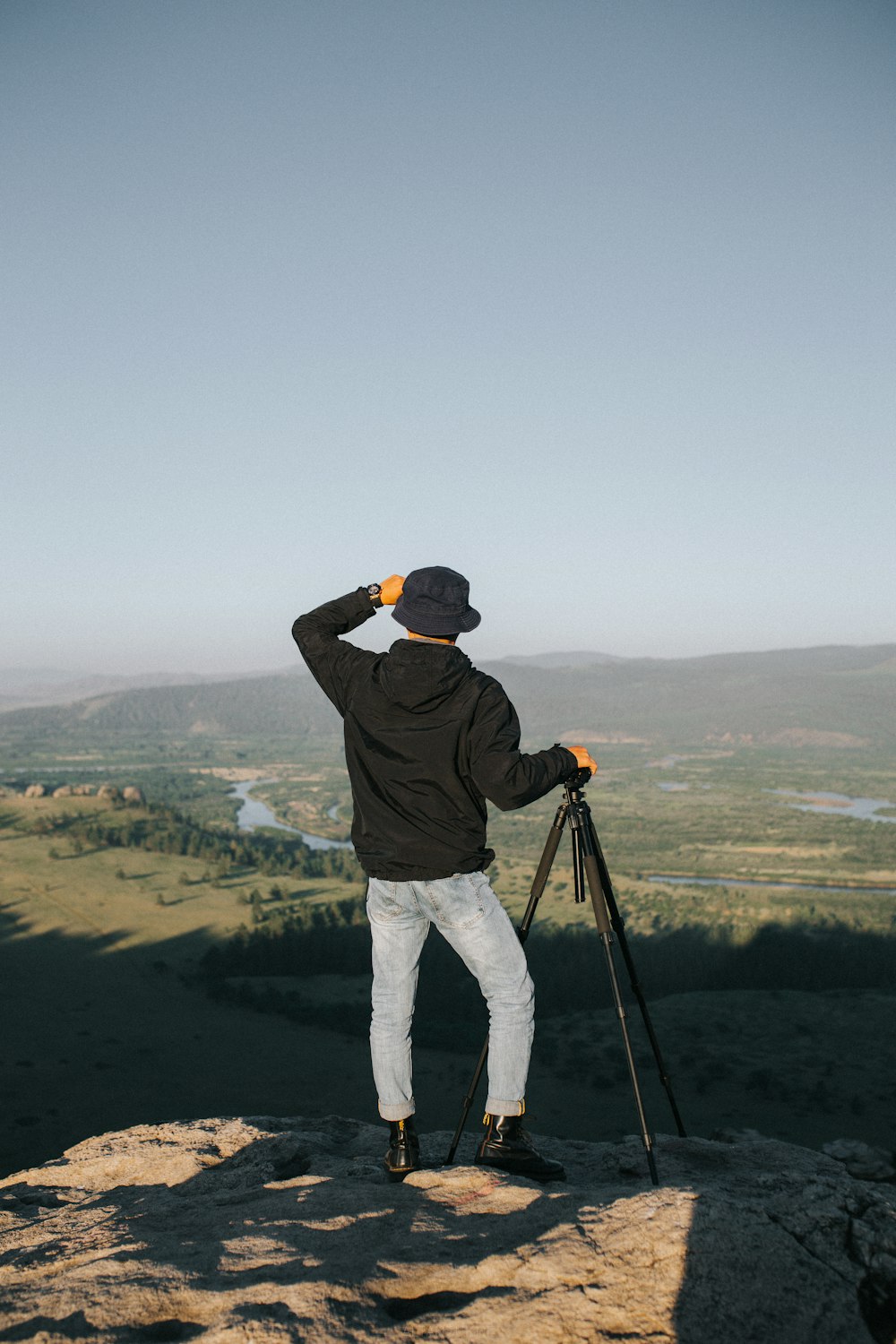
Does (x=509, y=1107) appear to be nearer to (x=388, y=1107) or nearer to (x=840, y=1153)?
(x=388, y=1107)

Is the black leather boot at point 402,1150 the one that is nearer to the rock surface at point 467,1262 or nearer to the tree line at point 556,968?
the rock surface at point 467,1262

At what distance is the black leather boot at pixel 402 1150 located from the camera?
13.9 ft

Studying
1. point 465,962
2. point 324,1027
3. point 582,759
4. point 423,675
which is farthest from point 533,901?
point 324,1027

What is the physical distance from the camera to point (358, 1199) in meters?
3.79

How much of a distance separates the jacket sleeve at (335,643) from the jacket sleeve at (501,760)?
2.35ft

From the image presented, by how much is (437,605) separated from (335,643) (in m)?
0.70

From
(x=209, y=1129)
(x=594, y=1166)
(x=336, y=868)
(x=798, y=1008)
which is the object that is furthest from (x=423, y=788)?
(x=336, y=868)

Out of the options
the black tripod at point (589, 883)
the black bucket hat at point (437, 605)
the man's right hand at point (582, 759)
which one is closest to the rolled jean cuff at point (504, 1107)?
the black tripod at point (589, 883)

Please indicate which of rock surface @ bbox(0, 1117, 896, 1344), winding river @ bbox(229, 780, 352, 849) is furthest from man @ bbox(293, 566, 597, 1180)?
winding river @ bbox(229, 780, 352, 849)

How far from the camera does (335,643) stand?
14.6 ft

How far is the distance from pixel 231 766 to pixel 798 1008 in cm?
16680

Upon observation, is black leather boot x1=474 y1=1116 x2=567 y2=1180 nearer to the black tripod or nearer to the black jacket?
the black tripod

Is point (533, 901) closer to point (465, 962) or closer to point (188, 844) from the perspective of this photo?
point (465, 962)

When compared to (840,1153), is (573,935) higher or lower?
lower
